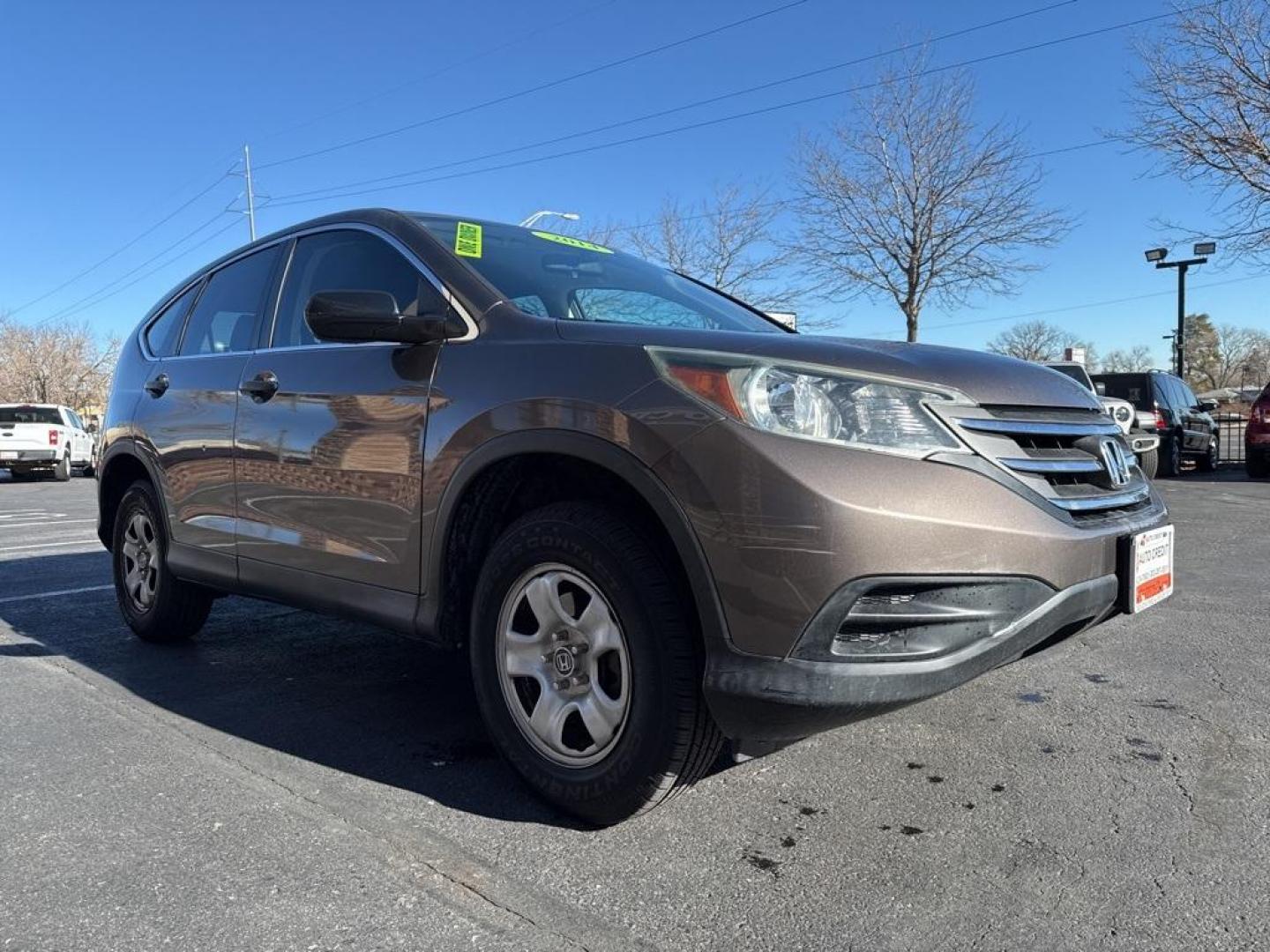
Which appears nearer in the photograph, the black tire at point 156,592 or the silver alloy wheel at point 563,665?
the silver alloy wheel at point 563,665

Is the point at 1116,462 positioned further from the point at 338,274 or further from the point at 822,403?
the point at 338,274

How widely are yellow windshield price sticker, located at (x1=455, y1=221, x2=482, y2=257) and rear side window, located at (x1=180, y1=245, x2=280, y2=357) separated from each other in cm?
107

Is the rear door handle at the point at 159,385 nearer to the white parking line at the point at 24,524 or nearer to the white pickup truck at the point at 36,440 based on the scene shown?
the white parking line at the point at 24,524

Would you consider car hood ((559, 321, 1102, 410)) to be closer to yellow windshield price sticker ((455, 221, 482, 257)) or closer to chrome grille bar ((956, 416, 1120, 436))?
chrome grille bar ((956, 416, 1120, 436))

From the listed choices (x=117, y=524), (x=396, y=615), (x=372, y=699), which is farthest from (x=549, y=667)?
(x=117, y=524)

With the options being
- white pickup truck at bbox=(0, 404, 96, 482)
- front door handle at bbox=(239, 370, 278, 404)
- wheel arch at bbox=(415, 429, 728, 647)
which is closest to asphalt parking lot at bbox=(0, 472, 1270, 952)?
wheel arch at bbox=(415, 429, 728, 647)

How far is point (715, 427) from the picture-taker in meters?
2.17

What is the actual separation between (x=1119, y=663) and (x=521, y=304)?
2.97 m

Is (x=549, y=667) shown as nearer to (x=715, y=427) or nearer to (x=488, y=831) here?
(x=488, y=831)

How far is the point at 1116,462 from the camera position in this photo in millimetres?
2703

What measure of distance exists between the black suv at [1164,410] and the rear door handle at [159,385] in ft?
41.2

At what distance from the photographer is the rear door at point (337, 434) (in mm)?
2930

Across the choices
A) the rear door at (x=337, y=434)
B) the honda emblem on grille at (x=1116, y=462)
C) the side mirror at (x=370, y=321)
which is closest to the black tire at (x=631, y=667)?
the rear door at (x=337, y=434)

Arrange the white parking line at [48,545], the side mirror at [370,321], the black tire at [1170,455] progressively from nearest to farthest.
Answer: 1. the side mirror at [370,321]
2. the white parking line at [48,545]
3. the black tire at [1170,455]
